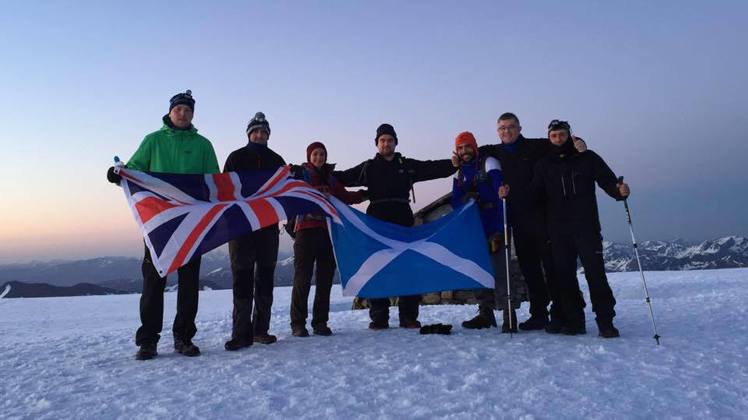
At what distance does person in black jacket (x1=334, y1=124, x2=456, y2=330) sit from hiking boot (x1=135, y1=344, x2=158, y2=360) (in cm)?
287

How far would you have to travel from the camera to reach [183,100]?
5.63 metres

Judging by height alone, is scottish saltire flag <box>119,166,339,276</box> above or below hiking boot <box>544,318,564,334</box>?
above

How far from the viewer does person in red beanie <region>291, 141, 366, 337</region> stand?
6.47 meters

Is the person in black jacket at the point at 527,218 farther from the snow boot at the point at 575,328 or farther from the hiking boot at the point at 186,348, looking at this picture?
the hiking boot at the point at 186,348

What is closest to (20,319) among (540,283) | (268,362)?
(268,362)

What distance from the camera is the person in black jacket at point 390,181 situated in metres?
6.80

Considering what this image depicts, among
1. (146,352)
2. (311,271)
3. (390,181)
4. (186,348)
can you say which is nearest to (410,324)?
(311,271)

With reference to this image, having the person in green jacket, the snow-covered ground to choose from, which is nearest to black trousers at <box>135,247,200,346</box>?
the person in green jacket

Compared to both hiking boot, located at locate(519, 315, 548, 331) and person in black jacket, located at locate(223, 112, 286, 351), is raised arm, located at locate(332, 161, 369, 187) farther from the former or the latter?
hiking boot, located at locate(519, 315, 548, 331)

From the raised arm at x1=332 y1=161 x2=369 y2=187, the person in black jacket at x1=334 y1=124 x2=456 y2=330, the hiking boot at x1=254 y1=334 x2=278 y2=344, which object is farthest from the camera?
the raised arm at x1=332 y1=161 x2=369 y2=187

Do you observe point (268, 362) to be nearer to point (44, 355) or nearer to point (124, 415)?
point (124, 415)

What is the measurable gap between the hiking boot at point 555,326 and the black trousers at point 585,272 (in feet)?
0.34

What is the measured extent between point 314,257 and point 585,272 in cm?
347

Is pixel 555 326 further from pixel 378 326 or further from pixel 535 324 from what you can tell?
pixel 378 326
